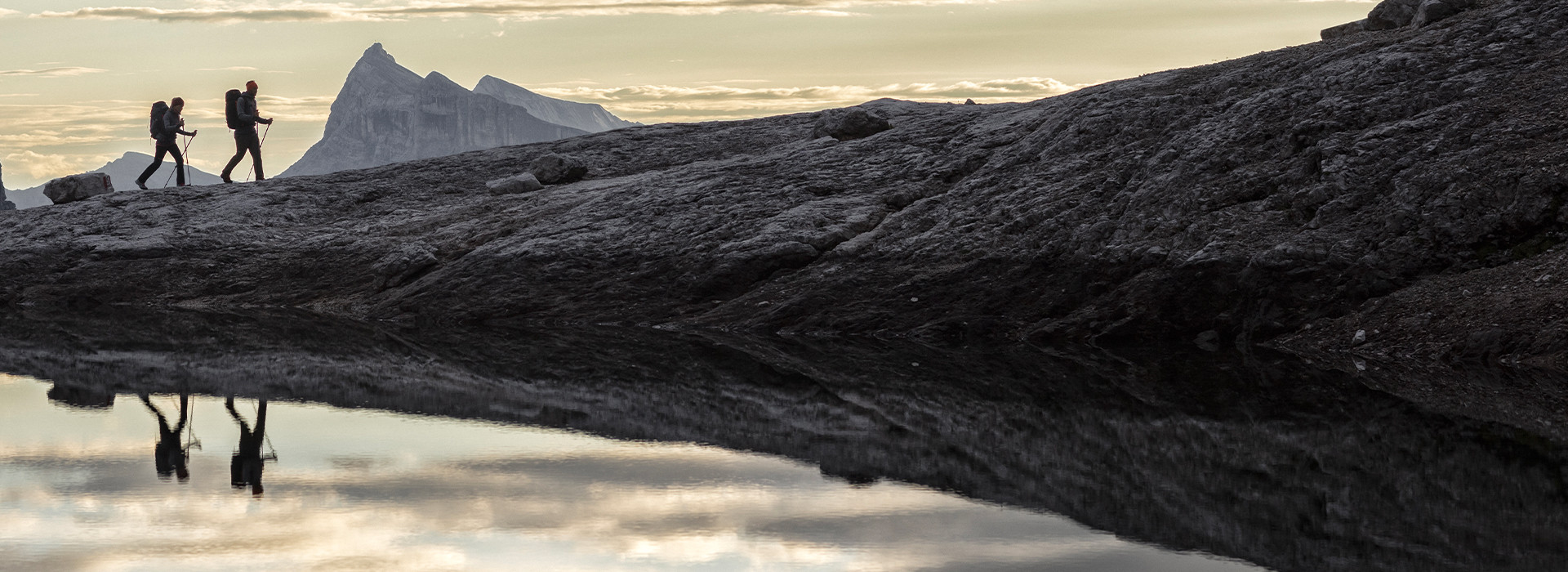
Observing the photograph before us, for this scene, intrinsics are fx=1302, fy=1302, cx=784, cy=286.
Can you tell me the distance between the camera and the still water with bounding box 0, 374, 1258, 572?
729 cm

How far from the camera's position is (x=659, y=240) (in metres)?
30.4

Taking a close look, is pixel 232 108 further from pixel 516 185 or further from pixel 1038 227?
pixel 1038 227

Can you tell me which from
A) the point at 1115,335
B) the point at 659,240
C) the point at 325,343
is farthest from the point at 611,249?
the point at 1115,335

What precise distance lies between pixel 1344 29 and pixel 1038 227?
11657 millimetres

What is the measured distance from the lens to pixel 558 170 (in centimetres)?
4084

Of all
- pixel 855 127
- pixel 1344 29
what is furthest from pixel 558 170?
pixel 1344 29

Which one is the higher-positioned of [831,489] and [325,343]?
[831,489]

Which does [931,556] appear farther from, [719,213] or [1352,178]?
[719,213]

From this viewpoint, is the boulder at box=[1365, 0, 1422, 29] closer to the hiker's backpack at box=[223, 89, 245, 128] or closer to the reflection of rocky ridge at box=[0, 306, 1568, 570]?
the reflection of rocky ridge at box=[0, 306, 1568, 570]

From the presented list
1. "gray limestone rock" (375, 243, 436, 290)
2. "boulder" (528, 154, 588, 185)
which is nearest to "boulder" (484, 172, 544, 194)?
"boulder" (528, 154, 588, 185)

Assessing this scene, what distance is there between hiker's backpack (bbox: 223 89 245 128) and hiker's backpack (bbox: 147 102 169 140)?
2.41m

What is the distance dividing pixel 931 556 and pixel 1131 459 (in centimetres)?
350

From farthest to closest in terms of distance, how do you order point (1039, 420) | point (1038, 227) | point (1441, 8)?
point (1441, 8) < point (1038, 227) < point (1039, 420)

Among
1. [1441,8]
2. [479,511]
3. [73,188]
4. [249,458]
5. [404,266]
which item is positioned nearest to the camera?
[479,511]
